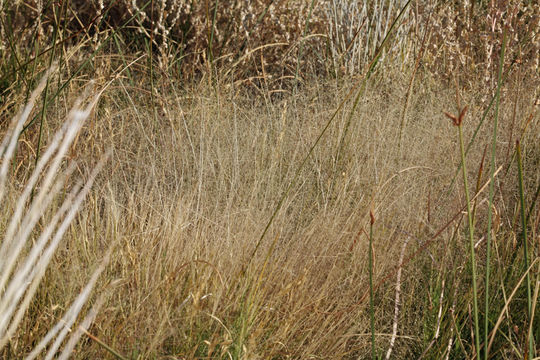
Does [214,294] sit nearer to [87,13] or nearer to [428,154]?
[428,154]

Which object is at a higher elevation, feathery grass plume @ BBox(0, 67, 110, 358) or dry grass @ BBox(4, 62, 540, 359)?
feathery grass plume @ BBox(0, 67, 110, 358)

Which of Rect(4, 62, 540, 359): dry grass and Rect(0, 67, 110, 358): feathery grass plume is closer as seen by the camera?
Rect(0, 67, 110, 358): feathery grass plume

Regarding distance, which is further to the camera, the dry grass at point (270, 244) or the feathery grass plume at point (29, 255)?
the dry grass at point (270, 244)

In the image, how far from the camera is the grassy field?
4.00ft

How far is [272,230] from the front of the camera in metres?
1.59

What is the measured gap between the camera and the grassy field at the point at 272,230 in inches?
48.0

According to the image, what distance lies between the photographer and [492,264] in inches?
61.1

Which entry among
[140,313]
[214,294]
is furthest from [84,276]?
[214,294]

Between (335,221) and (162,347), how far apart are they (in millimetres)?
557

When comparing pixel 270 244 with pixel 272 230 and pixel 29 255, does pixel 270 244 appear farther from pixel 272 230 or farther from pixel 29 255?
pixel 29 255

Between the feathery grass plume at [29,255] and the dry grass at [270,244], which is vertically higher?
the feathery grass plume at [29,255]

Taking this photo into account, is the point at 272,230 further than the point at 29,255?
Yes

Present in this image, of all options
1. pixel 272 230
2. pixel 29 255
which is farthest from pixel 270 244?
pixel 29 255

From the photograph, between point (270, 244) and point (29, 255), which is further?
point (270, 244)
